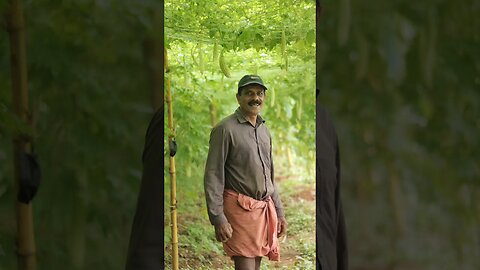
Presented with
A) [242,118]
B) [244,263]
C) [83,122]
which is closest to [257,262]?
[244,263]

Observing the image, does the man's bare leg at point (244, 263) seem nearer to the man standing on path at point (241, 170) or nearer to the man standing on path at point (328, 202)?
the man standing on path at point (241, 170)

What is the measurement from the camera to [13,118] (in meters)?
2.19

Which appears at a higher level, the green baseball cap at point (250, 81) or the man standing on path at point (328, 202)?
the green baseball cap at point (250, 81)

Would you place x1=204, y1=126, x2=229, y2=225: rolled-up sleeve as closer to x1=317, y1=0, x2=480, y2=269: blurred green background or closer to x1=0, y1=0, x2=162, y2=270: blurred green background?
x1=0, y1=0, x2=162, y2=270: blurred green background

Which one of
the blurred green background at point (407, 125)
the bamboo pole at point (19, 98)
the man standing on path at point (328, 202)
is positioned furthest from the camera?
the blurred green background at point (407, 125)

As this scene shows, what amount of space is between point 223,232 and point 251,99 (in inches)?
16.2

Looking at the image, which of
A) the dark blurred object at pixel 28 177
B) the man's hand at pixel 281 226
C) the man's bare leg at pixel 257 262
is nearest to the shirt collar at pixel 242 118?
the man's hand at pixel 281 226

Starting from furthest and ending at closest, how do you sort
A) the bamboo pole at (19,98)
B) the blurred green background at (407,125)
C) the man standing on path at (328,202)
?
the blurred green background at (407,125), the man standing on path at (328,202), the bamboo pole at (19,98)

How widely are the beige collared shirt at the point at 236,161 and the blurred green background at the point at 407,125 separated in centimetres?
32

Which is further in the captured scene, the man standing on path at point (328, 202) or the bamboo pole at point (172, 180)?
the man standing on path at point (328, 202)

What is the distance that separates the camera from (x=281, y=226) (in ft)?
7.47

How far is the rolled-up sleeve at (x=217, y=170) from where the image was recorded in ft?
7.36

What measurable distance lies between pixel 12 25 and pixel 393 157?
4.27ft

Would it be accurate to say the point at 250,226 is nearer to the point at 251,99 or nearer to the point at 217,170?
the point at 217,170
